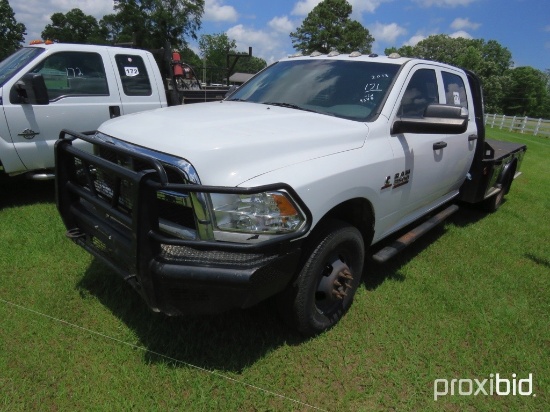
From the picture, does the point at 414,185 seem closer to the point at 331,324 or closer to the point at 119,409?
the point at 331,324

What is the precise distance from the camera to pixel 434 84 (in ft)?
11.9

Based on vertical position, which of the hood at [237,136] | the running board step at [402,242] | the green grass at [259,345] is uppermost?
the hood at [237,136]

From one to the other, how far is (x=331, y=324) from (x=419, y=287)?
1109 mm

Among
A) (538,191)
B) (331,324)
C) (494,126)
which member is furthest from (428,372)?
(494,126)

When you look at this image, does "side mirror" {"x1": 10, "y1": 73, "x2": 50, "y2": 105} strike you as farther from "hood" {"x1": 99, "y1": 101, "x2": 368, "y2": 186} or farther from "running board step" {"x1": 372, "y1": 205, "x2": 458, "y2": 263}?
"running board step" {"x1": 372, "y1": 205, "x2": 458, "y2": 263}

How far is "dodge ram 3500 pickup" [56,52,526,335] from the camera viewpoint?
6.42ft

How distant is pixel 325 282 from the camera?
260cm

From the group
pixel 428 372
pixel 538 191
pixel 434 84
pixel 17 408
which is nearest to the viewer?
pixel 17 408

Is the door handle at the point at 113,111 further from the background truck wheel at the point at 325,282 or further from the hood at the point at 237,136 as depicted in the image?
the background truck wheel at the point at 325,282

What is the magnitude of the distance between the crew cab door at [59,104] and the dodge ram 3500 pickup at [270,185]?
93.6 inches

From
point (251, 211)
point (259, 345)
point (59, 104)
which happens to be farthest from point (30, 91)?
point (259, 345)

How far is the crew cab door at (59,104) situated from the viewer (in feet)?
14.6

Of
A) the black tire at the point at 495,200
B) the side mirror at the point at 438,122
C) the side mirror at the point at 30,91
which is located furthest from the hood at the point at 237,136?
the black tire at the point at 495,200

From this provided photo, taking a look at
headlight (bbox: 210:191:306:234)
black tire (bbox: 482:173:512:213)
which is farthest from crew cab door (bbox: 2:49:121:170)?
black tire (bbox: 482:173:512:213)
